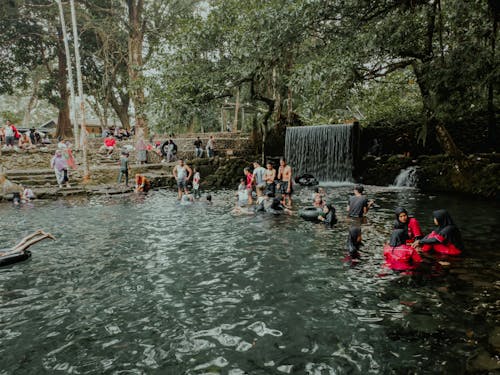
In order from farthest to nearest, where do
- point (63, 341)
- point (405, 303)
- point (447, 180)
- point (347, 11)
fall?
point (447, 180) → point (347, 11) → point (405, 303) → point (63, 341)

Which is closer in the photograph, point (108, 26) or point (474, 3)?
point (474, 3)

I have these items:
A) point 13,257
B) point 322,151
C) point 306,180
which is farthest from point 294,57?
point 13,257

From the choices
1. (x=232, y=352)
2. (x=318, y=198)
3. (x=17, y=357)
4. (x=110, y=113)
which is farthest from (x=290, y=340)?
(x=110, y=113)

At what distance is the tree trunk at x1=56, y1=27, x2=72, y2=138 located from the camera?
32375 mm

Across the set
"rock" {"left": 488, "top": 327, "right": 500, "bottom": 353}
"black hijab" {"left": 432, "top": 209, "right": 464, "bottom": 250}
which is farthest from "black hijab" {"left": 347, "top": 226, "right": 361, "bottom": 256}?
"rock" {"left": 488, "top": 327, "right": 500, "bottom": 353}

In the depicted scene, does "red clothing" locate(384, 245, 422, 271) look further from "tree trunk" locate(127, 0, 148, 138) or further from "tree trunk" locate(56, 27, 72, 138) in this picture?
"tree trunk" locate(56, 27, 72, 138)

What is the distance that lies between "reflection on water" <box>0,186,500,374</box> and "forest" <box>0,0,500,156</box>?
6099 millimetres

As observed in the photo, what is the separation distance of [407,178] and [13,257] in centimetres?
1960

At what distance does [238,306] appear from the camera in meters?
5.71

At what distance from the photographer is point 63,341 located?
4.77 meters

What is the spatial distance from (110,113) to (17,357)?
5288 centimetres

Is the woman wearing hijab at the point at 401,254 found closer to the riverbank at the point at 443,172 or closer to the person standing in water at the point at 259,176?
the person standing in water at the point at 259,176

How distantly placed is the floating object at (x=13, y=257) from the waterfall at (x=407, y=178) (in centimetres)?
1919

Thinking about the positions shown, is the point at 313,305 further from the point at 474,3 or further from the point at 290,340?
the point at 474,3
